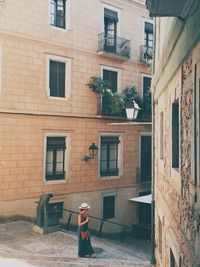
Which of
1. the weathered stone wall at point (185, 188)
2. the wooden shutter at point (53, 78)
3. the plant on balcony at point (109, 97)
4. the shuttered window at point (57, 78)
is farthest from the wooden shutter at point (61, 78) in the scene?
the weathered stone wall at point (185, 188)

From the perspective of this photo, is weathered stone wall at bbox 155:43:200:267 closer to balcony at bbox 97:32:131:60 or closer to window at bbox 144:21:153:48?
balcony at bbox 97:32:131:60

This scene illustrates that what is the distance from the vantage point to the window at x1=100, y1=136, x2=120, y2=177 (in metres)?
17.7

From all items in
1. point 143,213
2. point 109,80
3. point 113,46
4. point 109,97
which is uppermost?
point 113,46

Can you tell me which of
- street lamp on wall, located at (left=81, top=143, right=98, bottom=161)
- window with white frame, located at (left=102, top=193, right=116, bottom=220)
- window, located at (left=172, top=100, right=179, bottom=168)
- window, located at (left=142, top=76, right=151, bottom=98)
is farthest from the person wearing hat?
window, located at (left=142, top=76, right=151, bottom=98)

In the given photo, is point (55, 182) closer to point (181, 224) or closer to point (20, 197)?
point (20, 197)

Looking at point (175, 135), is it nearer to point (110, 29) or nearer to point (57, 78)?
point (57, 78)

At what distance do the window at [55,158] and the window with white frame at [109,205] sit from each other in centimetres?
274

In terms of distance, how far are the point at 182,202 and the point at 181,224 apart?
35 centimetres

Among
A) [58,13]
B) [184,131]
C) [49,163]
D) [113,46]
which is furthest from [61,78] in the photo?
[184,131]

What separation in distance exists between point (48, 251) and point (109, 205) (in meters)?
7.53

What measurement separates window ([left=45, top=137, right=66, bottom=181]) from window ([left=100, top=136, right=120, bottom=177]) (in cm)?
231

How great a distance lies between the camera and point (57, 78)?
52.6ft

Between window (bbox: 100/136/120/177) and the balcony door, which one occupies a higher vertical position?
the balcony door

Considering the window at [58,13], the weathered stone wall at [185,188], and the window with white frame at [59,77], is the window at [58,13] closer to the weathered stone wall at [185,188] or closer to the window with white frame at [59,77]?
the window with white frame at [59,77]
